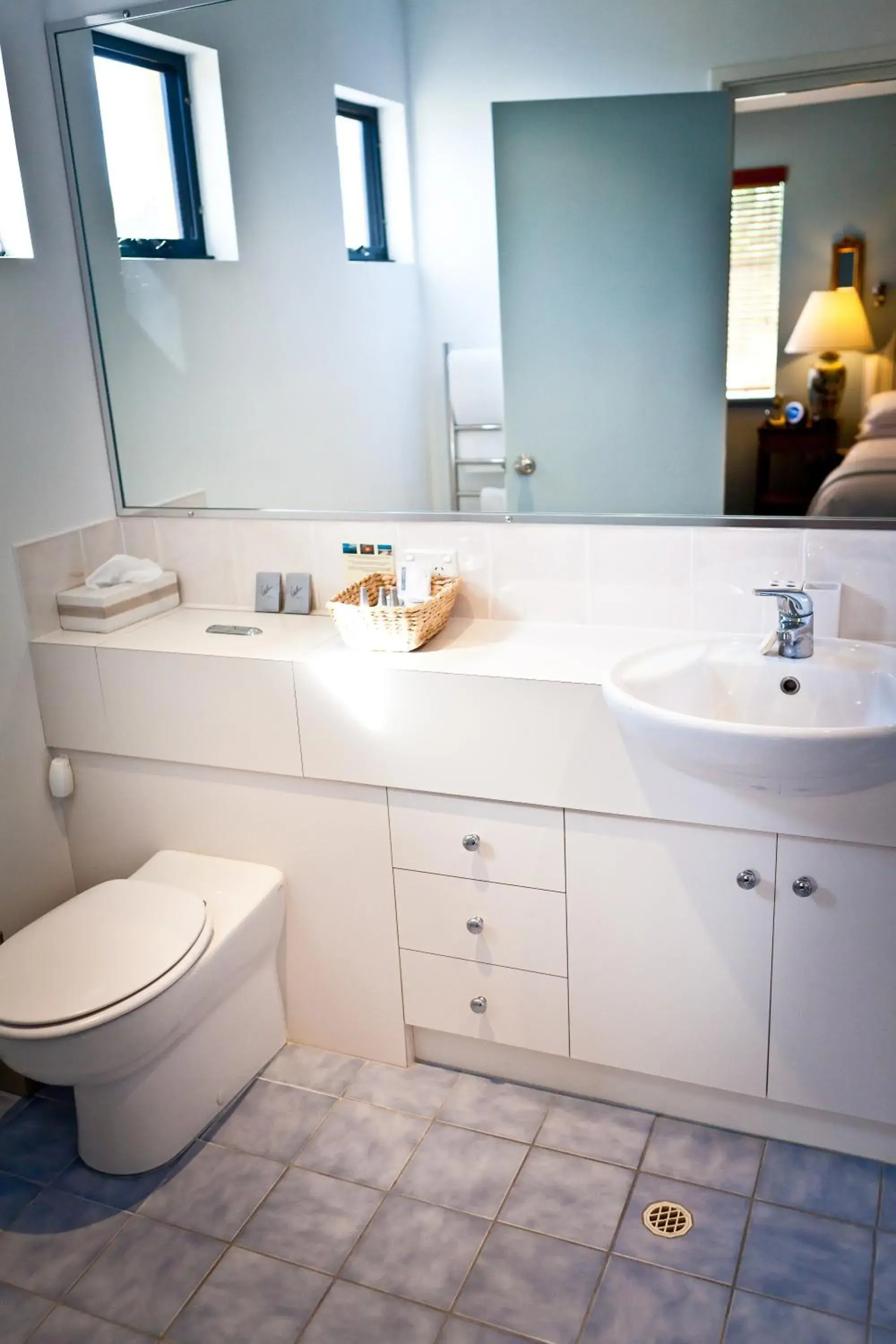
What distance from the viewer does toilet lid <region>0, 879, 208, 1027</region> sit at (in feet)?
6.25

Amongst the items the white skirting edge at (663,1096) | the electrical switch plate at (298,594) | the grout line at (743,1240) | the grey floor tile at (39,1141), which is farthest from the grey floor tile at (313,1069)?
the electrical switch plate at (298,594)

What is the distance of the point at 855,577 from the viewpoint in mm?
1994

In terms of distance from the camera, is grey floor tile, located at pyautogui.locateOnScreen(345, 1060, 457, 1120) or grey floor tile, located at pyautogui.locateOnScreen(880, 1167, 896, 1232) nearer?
grey floor tile, located at pyautogui.locateOnScreen(880, 1167, 896, 1232)

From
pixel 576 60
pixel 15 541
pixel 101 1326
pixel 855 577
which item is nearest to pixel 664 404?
pixel 855 577

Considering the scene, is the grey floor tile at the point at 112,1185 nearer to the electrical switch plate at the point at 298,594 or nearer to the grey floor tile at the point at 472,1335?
the grey floor tile at the point at 472,1335

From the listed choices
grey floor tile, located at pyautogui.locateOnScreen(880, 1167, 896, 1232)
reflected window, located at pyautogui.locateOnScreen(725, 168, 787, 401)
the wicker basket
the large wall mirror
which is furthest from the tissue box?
grey floor tile, located at pyautogui.locateOnScreen(880, 1167, 896, 1232)

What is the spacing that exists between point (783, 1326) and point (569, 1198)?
1.31 ft

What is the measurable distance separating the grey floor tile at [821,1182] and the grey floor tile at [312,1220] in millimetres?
692

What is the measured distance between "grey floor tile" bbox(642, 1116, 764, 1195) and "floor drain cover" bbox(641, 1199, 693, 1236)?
0.07 m

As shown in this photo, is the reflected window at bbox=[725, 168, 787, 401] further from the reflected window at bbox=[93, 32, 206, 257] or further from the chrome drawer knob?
the reflected window at bbox=[93, 32, 206, 257]

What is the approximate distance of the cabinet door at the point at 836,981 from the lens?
185 centimetres

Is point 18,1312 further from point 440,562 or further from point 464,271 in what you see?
point 464,271

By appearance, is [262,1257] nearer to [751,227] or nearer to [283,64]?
[751,227]

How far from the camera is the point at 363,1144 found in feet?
7.04
